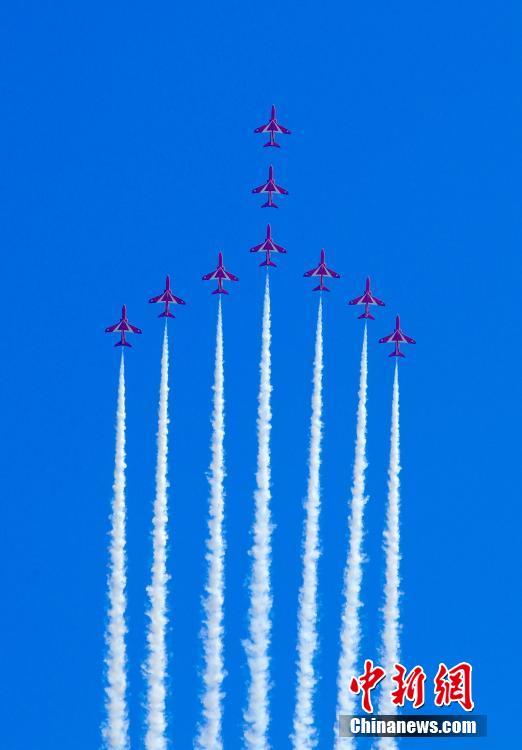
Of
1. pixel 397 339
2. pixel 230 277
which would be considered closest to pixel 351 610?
pixel 397 339

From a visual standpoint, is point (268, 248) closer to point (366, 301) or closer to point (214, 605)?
point (366, 301)

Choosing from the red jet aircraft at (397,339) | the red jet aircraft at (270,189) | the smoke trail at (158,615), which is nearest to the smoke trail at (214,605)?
the smoke trail at (158,615)

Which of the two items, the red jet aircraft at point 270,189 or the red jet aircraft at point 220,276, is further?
the red jet aircraft at point 270,189

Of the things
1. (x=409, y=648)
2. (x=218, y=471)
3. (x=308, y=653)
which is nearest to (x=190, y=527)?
(x=218, y=471)

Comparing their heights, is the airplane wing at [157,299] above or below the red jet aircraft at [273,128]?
below

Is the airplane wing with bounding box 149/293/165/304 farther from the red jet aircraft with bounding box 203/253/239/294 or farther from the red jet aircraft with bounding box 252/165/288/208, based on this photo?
the red jet aircraft with bounding box 252/165/288/208

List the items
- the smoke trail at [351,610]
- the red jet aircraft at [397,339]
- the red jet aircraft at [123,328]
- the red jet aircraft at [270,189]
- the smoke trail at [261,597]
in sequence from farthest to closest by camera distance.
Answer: the red jet aircraft at [270,189]
the red jet aircraft at [397,339]
the red jet aircraft at [123,328]
the smoke trail at [351,610]
the smoke trail at [261,597]

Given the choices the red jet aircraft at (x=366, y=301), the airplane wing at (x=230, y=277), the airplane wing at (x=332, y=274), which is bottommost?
the red jet aircraft at (x=366, y=301)

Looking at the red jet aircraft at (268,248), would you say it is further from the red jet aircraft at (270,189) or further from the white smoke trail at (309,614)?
the white smoke trail at (309,614)
